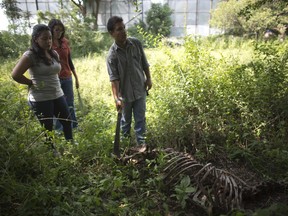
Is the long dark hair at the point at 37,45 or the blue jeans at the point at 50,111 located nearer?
the long dark hair at the point at 37,45

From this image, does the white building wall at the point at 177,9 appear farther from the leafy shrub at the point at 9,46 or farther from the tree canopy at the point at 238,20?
the leafy shrub at the point at 9,46

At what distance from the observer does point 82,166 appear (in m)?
2.71

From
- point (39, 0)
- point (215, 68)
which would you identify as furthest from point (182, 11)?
point (215, 68)

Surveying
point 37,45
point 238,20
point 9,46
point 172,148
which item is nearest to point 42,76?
point 37,45

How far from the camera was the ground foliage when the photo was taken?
192 cm

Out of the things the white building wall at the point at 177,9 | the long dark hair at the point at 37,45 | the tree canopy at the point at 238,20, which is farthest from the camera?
the white building wall at the point at 177,9

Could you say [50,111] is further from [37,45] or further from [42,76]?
[37,45]

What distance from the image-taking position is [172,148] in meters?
2.71

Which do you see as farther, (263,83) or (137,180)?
(263,83)

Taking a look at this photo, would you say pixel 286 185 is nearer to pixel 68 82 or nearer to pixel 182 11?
pixel 68 82

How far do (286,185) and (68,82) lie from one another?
3131 millimetres

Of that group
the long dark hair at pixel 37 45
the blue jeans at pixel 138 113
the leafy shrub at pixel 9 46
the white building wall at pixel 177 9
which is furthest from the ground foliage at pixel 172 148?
the white building wall at pixel 177 9

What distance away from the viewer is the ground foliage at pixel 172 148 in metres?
1.92

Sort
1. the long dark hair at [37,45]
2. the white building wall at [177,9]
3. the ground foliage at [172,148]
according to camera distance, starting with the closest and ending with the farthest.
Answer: the ground foliage at [172,148] < the long dark hair at [37,45] < the white building wall at [177,9]
